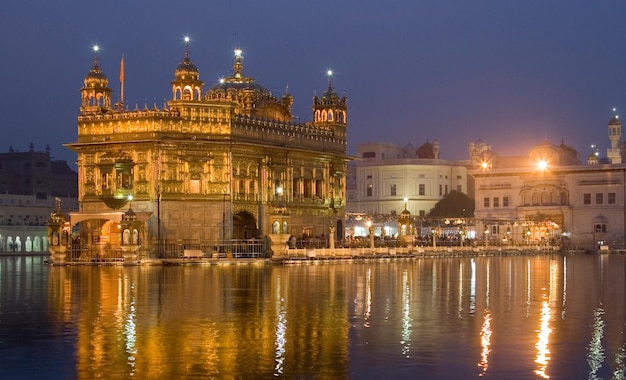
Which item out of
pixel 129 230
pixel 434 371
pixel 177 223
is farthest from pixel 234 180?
pixel 434 371

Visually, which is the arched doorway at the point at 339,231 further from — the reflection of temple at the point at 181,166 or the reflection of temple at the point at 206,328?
the reflection of temple at the point at 206,328

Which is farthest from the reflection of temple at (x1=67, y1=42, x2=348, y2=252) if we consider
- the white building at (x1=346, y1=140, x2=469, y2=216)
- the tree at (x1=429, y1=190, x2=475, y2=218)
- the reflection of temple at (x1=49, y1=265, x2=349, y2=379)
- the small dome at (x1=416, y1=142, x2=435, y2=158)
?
the small dome at (x1=416, y1=142, x2=435, y2=158)

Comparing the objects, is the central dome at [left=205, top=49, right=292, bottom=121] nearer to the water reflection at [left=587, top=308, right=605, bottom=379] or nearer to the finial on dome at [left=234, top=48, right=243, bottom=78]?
the finial on dome at [left=234, top=48, right=243, bottom=78]

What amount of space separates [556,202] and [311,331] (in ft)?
256

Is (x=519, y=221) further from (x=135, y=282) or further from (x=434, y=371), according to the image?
(x=434, y=371)

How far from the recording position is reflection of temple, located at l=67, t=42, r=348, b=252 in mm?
52656

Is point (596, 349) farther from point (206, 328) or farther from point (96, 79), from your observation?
point (96, 79)

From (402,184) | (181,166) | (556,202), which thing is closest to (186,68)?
(181,166)

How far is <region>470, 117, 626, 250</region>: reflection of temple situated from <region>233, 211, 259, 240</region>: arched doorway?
32.8m

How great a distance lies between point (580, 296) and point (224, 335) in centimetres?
1234

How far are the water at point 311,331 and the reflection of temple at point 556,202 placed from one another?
59957 millimetres

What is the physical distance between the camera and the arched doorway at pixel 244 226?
57031 mm

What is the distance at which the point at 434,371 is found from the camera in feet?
44.7

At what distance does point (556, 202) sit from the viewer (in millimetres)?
93250
